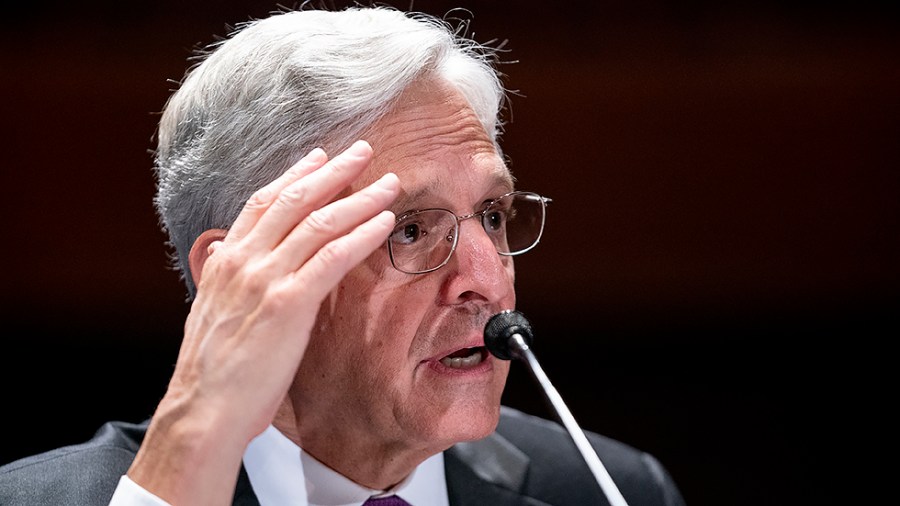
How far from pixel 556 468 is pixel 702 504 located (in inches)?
59.0

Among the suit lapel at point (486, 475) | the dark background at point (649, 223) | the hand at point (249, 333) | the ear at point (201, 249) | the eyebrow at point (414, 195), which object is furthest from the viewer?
the dark background at point (649, 223)

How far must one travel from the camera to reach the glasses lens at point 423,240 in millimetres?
1566

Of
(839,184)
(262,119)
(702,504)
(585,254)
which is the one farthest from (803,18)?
(262,119)

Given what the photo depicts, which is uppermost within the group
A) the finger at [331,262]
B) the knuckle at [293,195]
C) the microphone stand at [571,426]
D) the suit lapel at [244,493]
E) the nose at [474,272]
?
the knuckle at [293,195]

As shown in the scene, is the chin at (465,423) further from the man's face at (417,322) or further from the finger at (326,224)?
the finger at (326,224)

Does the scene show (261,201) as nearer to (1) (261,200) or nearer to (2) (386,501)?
(1) (261,200)

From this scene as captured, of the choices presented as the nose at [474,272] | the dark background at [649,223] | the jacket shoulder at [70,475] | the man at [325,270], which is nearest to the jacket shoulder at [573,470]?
the man at [325,270]

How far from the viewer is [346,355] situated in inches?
62.7

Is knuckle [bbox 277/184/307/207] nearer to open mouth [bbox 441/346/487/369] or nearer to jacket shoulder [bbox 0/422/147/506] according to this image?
open mouth [bbox 441/346/487/369]

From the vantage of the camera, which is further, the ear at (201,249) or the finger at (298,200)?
the ear at (201,249)

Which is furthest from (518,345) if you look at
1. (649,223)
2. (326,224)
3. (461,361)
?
(649,223)

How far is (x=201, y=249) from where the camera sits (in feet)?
5.52

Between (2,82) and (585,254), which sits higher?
(2,82)

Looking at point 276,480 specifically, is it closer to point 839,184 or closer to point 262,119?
point 262,119
